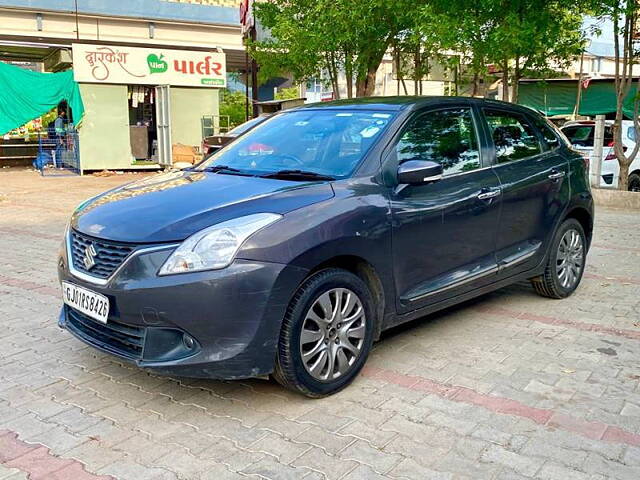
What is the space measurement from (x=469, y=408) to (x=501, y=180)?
6.34 ft

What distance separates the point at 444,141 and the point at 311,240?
1.60 m

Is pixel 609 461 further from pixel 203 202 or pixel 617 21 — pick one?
pixel 617 21

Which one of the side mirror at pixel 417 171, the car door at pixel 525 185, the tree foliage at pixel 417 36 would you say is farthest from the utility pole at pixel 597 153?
the side mirror at pixel 417 171

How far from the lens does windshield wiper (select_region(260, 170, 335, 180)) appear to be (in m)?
4.04

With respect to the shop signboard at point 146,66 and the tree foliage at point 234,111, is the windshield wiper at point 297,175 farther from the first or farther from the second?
the tree foliage at point 234,111

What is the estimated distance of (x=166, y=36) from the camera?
25.5 m

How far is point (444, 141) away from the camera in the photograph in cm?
464

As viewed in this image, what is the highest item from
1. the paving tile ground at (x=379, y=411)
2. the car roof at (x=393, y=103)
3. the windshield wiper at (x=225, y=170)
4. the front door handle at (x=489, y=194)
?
the car roof at (x=393, y=103)

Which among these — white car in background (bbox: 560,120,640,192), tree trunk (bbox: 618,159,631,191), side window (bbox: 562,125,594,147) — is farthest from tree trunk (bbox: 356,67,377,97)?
tree trunk (bbox: 618,159,631,191)

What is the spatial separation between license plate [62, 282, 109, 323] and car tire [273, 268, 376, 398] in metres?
0.96

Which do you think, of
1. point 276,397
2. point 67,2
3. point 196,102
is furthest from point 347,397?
point 67,2

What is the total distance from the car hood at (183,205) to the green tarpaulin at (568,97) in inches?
879

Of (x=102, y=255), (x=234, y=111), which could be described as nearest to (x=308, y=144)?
(x=102, y=255)

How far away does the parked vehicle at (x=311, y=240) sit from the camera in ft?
11.0
